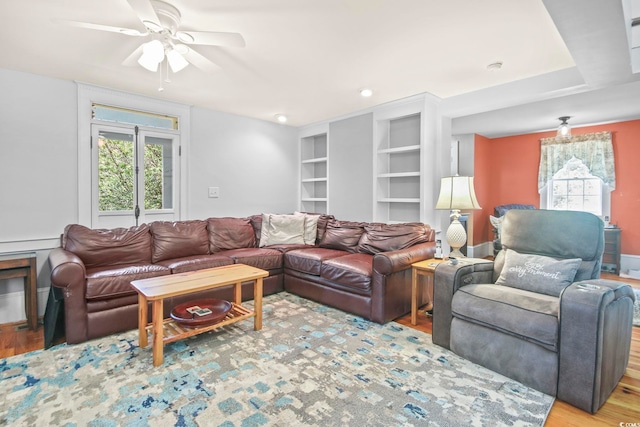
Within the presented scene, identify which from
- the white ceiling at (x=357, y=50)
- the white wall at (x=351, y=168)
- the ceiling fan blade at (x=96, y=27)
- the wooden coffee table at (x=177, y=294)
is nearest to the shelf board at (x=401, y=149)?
the white wall at (x=351, y=168)

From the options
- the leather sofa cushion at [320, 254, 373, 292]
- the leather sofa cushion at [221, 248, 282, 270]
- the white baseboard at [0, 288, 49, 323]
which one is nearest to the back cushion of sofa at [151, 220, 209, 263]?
the leather sofa cushion at [221, 248, 282, 270]

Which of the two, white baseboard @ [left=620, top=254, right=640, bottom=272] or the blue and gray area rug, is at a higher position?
white baseboard @ [left=620, top=254, right=640, bottom=272]

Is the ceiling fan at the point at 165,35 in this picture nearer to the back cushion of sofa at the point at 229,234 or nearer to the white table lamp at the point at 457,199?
the back cushion of sofa at the point at 229,234

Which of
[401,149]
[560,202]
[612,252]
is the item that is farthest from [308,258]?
[560,202]

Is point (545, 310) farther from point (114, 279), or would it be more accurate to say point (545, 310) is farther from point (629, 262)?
point (629, 262)

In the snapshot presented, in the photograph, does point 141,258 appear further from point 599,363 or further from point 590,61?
point 590,61

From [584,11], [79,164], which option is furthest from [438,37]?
[79,164]

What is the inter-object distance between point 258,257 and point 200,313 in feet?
3.97

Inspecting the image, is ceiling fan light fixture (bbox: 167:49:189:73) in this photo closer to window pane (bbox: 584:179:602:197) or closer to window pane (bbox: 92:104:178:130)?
window pane (bbox: 92:104:178:130)

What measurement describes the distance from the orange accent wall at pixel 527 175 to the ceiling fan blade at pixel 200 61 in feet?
16.7

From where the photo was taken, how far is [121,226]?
144 inches

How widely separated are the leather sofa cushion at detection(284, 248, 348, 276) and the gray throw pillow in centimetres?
173

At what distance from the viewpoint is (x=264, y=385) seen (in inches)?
76.4

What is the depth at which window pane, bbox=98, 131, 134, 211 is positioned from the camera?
11.6 feet
